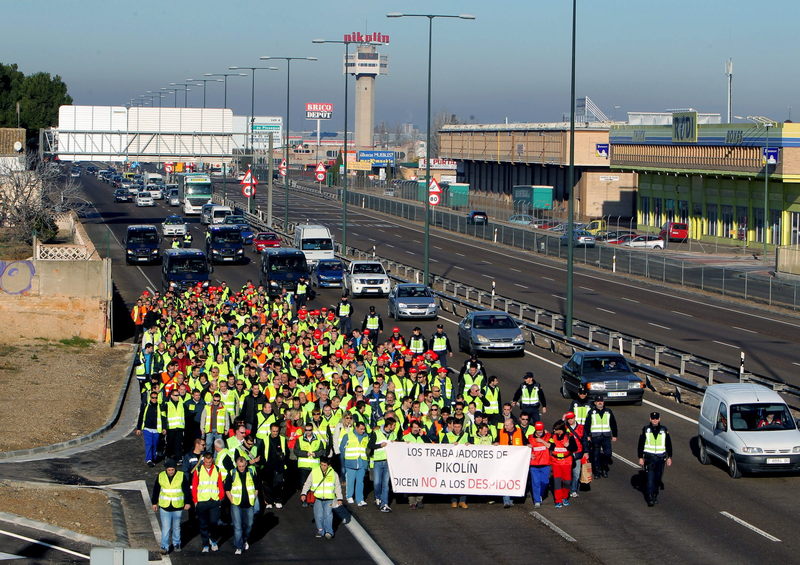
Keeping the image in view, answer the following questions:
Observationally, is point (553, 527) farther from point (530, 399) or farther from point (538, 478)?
point (530, 399)

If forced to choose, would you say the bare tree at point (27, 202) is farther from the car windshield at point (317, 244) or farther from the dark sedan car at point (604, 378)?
the dark sedan car at point (604, 378)

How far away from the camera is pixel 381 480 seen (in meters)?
18.5

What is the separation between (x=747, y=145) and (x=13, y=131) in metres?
46.2

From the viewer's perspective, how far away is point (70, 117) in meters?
86.4

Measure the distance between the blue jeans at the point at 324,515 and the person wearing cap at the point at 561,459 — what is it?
11.5 feet

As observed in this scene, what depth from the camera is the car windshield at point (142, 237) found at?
2394 inches

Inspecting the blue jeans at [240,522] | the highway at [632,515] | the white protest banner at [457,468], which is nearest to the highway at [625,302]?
the highway at [632,515]

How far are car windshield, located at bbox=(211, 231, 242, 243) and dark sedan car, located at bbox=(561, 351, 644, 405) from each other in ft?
117

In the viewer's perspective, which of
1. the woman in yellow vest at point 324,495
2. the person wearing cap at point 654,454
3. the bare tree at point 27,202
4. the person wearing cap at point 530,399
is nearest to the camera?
the woman in yellow vest at point 324,495

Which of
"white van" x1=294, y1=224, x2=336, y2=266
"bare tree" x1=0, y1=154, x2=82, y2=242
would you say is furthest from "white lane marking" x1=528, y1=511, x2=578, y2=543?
"bare tree" x1=0, y1=154, x2=82, y2=242

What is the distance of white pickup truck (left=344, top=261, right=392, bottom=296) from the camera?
48250 millimetres

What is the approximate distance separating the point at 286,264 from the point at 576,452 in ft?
101

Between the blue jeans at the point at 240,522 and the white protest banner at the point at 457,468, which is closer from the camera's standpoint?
the blue jeans at the point at 240,522

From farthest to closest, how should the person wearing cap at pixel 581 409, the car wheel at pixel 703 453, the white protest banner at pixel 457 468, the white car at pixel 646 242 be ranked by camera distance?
the white car at pixel 646 242 → the car wheel at pixel 703 453 → the person wearing cap at pixel 581 409 → the white protest banner at pixel 457 468
